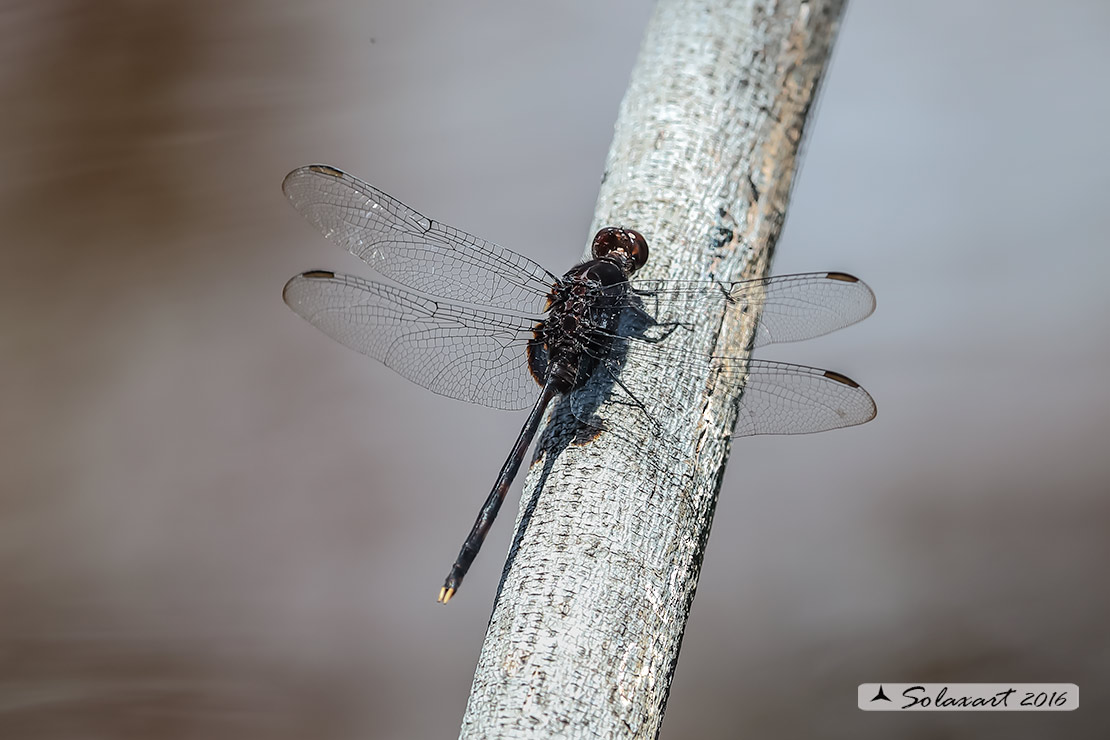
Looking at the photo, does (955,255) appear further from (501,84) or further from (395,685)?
(395,685)

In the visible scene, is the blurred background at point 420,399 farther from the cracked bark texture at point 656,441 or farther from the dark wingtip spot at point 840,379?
the cracked bark texture at point 656,441

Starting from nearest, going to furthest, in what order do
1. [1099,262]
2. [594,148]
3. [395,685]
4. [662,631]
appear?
[662,631]
[395,685]
[1099,262]
[594,148]

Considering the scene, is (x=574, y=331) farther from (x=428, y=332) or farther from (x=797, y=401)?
(x=797, y=401)

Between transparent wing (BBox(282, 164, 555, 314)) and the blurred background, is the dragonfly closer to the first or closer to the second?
transparent wing (BBox(282, 164, 555, 314))

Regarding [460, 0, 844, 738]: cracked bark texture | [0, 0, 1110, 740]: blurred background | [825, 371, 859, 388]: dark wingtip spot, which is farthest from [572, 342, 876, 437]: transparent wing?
[0, 0, 1110, 740]: blurred background

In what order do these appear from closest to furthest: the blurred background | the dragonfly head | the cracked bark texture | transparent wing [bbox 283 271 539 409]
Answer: the cracked bark texture → the dragonfly head → transparent wing [bbox 283 271 539 409] → the blurred background

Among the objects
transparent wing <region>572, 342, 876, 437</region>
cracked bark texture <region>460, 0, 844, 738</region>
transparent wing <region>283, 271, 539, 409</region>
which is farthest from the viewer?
transparent wing <region>283, 271, 539, 409</region>

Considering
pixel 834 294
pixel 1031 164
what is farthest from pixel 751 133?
pixel 1031 164
